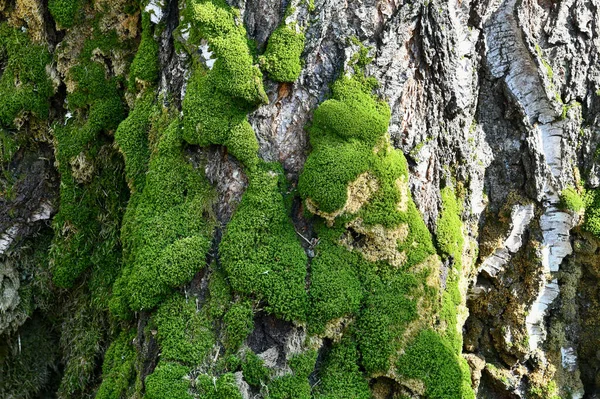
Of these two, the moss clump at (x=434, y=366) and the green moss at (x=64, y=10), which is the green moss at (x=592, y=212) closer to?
the moss clump at (x=434, y=366)

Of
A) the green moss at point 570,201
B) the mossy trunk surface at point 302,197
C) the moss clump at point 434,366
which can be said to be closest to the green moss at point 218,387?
the mossy trunk surface at point 302,197

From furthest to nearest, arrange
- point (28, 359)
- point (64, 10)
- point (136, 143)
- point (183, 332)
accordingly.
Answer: point (28, 359)
point (64, 10)
point (136, 143)
point (183, 332)

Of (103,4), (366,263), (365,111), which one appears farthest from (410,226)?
(103,4)

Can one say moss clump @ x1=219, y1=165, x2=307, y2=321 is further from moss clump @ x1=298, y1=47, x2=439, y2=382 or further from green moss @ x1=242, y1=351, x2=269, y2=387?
green moss @ x1=242, y1=351, x2=269, y2=387

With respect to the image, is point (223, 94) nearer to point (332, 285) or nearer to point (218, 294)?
point (218, 294)

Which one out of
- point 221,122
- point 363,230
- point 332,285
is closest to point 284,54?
point 221,122

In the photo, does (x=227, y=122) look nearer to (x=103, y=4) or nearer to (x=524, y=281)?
(x=103, y=4)
